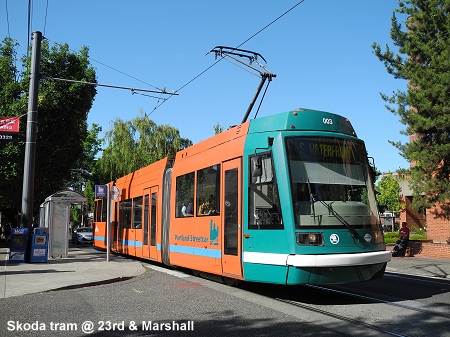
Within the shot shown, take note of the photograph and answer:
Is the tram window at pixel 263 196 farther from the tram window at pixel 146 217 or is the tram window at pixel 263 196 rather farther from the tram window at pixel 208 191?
the tram window at pixel 146 217

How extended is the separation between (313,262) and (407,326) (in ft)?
5.53

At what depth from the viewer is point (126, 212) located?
1845 cm

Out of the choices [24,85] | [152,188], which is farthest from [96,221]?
[152,188]

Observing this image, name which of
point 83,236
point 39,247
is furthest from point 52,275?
point 83,236

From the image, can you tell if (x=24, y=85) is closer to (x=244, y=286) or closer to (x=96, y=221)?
(x=96, y=221)

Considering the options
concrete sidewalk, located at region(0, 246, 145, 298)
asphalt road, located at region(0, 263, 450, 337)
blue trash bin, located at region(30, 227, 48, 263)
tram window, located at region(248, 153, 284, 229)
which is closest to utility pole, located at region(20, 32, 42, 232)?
blue trash bin, located at region(30, 227, 48, 263)

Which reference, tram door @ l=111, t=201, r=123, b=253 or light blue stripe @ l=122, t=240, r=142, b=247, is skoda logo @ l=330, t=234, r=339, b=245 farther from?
tram door @ l=111, t=201, r=123, b=253

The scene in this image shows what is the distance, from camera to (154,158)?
42.4 metres

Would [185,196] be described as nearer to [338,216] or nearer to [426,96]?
[338,216]

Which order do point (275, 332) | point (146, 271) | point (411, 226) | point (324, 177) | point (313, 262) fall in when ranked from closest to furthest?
point (275, 332)
point (313, 262)
point (324, 177)
point (146, 271)
point (411, 226)

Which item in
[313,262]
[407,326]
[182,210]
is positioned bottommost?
[407,326]

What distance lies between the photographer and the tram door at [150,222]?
14.6m

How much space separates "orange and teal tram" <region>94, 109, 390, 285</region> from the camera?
782cm

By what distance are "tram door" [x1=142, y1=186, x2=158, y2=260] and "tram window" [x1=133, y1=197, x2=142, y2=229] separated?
0.62m
